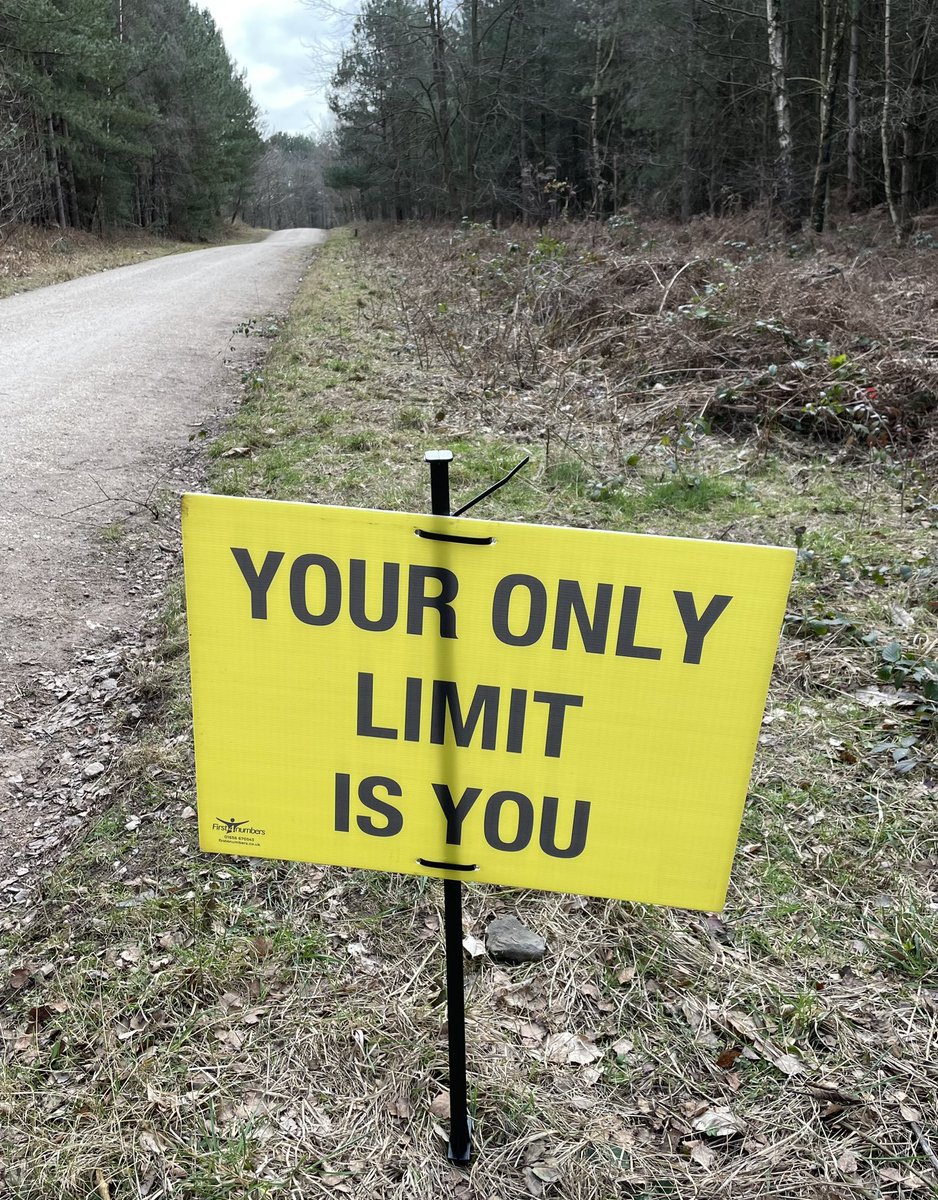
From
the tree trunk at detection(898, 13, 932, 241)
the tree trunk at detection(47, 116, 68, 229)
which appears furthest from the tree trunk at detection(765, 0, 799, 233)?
the tree trunk at detection(47, 116, 68, 229)

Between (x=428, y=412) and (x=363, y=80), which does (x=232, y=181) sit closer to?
(x=363, y=80)

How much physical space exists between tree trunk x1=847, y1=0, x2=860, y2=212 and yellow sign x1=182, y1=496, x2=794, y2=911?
16952mm

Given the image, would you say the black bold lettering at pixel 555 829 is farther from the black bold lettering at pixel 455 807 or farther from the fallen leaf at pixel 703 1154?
the fallen leaf at pixel 703 1154

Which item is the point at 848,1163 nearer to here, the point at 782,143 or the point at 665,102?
the point at 782,143

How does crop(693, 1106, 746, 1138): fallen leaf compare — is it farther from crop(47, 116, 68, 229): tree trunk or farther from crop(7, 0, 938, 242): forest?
crop(47, 116, 68, 229): tree trunk

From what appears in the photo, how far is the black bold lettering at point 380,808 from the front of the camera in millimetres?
1439

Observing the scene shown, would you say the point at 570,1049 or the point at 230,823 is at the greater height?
the point at 230,823

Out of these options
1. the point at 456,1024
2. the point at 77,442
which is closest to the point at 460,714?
the point at 456,1024

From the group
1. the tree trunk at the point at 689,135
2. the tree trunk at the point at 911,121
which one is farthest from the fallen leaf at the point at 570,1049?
the tree trunk at the point at 689,135

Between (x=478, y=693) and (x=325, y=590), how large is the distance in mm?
315

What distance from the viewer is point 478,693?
135 centimetres

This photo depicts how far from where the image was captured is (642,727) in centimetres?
133

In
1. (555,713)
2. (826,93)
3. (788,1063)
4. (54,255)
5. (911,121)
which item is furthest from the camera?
(54,255)

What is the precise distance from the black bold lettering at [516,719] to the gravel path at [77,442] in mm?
2001
